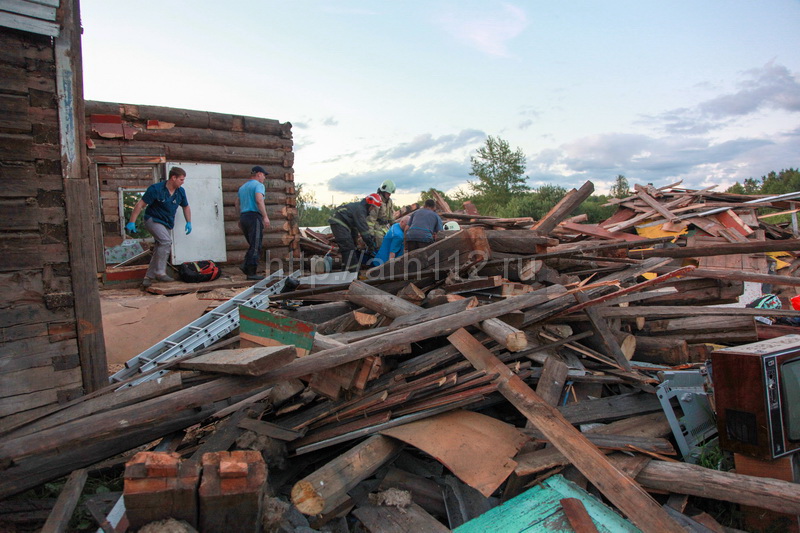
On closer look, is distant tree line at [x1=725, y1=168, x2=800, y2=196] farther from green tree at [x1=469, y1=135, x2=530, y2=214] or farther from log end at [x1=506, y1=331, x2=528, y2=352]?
log end at [x1=506, y1=331, x2=528, y2=352]

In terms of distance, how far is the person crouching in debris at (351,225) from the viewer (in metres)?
9.16

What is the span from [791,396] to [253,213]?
8078 millimetres

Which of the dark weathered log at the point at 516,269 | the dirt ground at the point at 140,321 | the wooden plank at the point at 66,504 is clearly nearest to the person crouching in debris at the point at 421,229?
the dark weathered log at the point at 516,269

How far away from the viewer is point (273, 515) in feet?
7.84

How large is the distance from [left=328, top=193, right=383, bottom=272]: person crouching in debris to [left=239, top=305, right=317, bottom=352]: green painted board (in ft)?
18.3

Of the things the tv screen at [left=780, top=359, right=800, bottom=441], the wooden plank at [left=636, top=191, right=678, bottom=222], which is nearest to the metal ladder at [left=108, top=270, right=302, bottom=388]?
the tv screen at [left=780, top=359, right=800, bottom=441]

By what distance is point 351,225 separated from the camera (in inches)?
366

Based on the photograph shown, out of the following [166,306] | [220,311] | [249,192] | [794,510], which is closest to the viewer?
[794,510]

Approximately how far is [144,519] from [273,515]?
0.57m

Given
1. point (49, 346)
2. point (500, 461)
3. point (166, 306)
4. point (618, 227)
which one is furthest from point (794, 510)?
point (618, 227)

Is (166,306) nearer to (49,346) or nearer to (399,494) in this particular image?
(49,346)

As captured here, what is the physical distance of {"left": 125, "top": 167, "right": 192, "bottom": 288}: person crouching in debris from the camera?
7996 millimetres

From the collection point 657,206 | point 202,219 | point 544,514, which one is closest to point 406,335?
point 544,514

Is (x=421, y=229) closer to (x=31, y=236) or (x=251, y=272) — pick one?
(x=251, y=272)
